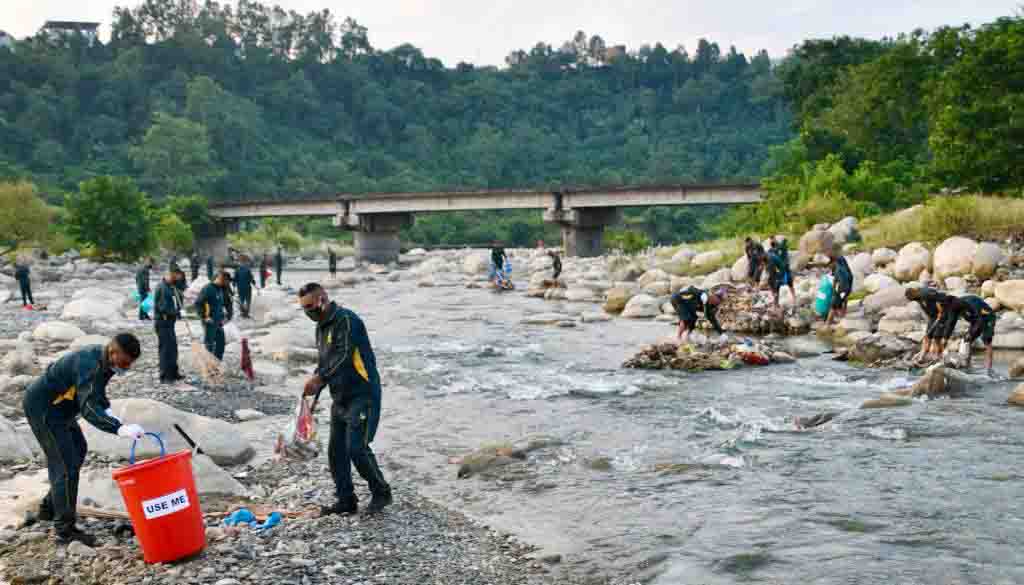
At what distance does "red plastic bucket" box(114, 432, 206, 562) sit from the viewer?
20.3 feet

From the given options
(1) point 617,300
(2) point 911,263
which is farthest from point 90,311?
(2) point 911,263

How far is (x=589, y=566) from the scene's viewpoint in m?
7.13

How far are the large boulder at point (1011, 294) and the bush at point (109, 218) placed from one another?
53.0 metres

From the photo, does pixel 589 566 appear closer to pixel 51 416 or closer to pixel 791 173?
pixel 51 416

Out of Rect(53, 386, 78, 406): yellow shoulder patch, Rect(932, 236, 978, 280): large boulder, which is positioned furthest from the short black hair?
Rect(932, 236, 978, 280): large boulder

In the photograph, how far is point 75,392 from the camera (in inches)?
269

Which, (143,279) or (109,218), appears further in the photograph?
(109,218)

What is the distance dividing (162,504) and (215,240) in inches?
3060

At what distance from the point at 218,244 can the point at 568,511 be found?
7688 centimetres

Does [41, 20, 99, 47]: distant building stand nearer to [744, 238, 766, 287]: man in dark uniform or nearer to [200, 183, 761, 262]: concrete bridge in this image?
[200, 183, 761, 262]: concrete bridge

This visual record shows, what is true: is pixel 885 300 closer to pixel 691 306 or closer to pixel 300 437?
pixel 691 306

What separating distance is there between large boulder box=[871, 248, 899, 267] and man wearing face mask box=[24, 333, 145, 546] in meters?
24.1

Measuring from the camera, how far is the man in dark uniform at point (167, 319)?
14.1 m

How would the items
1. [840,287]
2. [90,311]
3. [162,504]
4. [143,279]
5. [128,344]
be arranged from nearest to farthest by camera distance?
1. [162,504]
2. [128,344]
3. [840,287]
4. [143,279]
5. [90,311]
